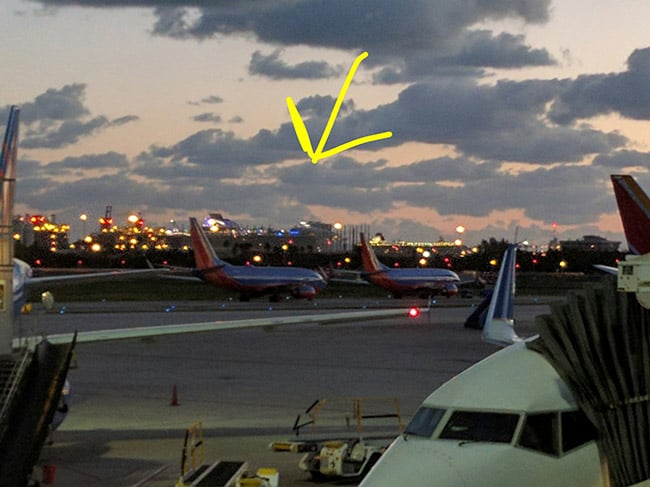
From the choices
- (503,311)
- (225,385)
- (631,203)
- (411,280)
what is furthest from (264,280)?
(503,311)

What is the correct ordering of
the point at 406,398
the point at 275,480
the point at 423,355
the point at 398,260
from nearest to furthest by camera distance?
1. the point at 275,480
2. the point at 406,398
3. the point at 423,355
4. the point at 398,260

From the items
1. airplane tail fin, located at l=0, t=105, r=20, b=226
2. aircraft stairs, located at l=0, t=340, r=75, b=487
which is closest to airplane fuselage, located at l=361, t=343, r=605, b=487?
aircraft stairs, located at l=0, t=340, r=75, b=487

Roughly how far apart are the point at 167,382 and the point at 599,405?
29849 mm

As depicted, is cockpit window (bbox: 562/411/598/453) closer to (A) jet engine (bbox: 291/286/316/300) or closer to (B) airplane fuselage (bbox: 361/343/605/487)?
(B) airplane fuselage (bbox: 361/343/605/487)

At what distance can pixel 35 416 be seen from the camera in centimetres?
2259

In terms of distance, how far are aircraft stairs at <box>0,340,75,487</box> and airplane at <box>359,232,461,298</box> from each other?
92192 millimetres

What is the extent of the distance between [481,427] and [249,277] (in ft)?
307

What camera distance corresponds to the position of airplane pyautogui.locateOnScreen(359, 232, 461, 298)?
385ft

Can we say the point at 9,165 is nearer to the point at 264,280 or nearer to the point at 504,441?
the point at 504,441

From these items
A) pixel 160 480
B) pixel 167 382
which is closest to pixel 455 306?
pixel 167 382

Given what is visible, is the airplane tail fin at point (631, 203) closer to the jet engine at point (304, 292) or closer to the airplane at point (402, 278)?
the jet engine at point (304, 292)

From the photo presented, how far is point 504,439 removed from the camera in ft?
42.5

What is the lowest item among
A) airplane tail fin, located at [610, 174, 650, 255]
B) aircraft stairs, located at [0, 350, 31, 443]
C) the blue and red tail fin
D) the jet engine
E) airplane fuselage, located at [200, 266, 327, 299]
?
the jet engine

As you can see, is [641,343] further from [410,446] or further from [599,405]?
[410,446]
